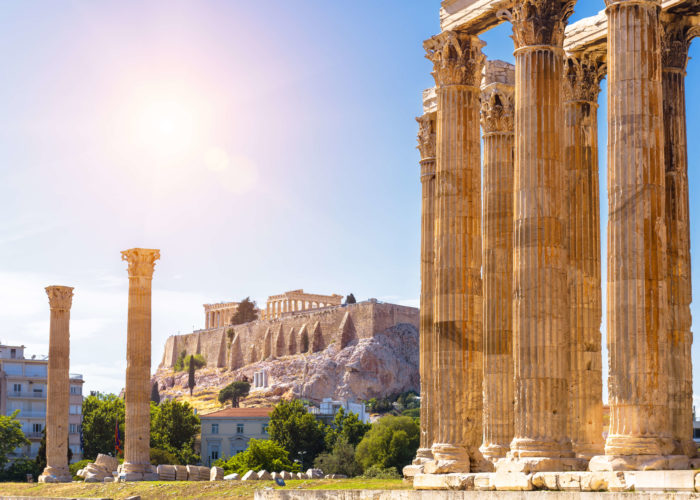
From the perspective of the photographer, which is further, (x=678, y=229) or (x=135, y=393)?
(x=135, y=393)

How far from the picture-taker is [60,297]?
64000mm

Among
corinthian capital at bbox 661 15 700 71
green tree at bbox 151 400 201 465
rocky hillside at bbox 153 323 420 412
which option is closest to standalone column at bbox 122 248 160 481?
corinthian capital at bbox 661 15 700 71

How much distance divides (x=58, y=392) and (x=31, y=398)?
64.5 metres

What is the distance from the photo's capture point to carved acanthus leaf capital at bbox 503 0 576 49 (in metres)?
26.5

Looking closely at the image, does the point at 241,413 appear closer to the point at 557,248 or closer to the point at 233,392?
the point at 233,392

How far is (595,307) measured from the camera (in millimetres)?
28984

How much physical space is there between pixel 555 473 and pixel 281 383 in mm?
161212

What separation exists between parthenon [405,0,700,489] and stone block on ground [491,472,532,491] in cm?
24

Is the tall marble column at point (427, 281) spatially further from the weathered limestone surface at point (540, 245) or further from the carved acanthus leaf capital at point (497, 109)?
the weathered limestone surface at point (540, 245)

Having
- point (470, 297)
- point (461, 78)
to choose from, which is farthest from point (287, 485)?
point (461, 78)

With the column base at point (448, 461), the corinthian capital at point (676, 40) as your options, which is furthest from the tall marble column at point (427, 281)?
the corinthian capital at point (676, 40)

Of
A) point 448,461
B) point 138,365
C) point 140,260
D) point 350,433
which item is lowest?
point 350,433

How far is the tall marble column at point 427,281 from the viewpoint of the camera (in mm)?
32594

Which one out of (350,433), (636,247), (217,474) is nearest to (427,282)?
(636,247)
